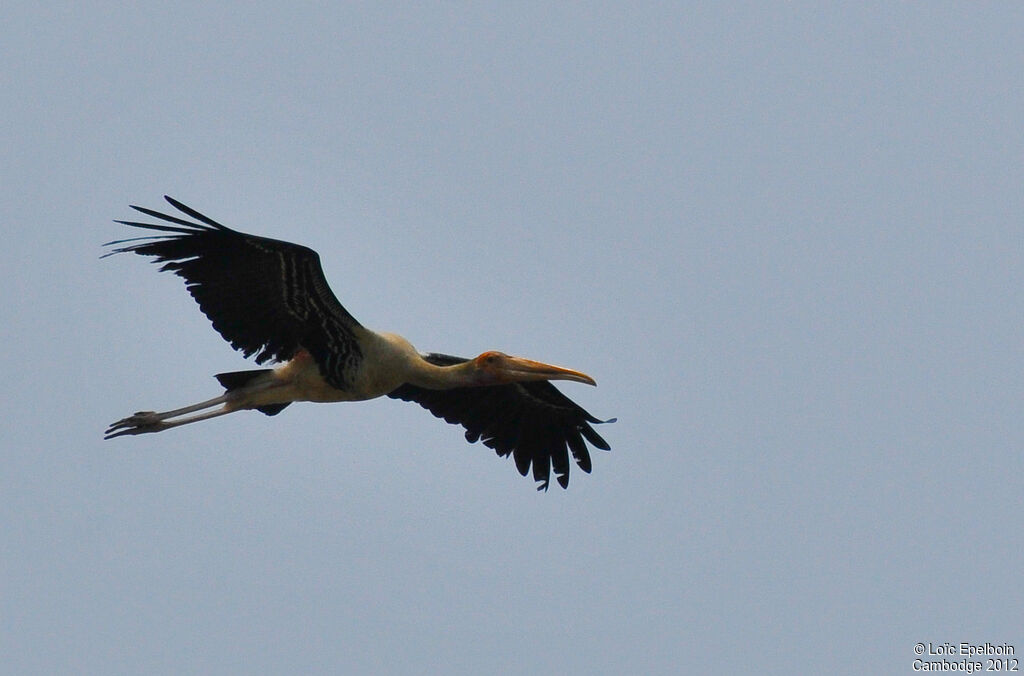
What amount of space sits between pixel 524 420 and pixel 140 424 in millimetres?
4476

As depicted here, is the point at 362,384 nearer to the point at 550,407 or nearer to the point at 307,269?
the point at 307,269

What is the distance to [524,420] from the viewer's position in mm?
20172

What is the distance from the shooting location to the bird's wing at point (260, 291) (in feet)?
53.8

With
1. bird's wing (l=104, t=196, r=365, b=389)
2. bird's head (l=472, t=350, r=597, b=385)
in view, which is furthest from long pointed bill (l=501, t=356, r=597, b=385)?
bird's wing (l=104, t=196, r=365, b=389)

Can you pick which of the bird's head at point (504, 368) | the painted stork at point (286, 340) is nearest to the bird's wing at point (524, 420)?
the painted stork at point (286, 340)

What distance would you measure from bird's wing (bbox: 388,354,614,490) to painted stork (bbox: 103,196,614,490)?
269 millimetres

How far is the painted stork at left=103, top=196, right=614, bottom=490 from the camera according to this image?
16484 millimetres

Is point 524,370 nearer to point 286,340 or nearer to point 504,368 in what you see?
point 504,368

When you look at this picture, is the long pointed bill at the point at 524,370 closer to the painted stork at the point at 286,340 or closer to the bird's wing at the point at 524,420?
the painted stork at the point at 286,340

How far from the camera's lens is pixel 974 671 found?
17.6 m

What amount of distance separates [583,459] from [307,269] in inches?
196

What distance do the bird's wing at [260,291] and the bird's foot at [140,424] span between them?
1.24 meters

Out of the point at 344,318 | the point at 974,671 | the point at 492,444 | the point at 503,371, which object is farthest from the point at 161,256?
the point at 974,671

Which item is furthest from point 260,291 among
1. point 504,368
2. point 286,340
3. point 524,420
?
point 524,420
